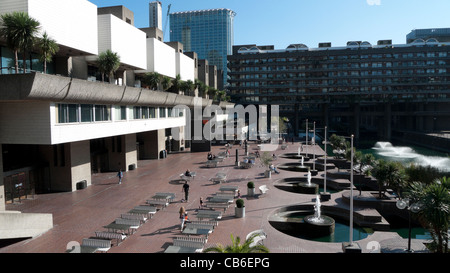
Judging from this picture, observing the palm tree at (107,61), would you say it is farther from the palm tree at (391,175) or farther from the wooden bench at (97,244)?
the palm tree at (391,175)

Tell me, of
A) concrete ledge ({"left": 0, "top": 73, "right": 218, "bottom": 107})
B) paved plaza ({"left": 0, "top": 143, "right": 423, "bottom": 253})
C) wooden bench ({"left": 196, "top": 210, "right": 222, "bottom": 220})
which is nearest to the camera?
paved plaza ({"left": 0, "top": 143, "right": 423, "bottom": 253})

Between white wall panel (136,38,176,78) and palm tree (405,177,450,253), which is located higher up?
white wall panel (136,38,176,78)

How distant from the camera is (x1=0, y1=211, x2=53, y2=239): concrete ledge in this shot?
1622 cm

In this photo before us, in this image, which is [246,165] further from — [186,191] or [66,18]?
[66,18]

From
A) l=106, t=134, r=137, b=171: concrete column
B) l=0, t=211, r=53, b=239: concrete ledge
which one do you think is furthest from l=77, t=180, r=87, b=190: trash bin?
l=0, t=211, r=53, b=239: concrete ledge

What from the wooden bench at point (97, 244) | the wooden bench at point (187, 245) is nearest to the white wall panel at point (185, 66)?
the wooden bench at point (97, 244)

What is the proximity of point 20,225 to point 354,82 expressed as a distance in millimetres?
100885

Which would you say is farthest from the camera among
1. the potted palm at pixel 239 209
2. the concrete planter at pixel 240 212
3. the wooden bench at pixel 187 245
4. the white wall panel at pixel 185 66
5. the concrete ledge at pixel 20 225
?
the white wall panel at pixel 185 66

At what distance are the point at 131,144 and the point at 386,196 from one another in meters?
27.8

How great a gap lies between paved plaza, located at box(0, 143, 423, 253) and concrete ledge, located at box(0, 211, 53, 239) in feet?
1.59

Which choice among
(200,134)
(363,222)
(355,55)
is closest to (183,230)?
(363,222)

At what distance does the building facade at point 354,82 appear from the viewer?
319ft

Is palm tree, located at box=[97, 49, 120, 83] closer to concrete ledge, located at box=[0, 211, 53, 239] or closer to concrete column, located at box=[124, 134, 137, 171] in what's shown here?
concrete column, located at box=[124, 134, 137, 171]

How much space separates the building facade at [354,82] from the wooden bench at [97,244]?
282ft
